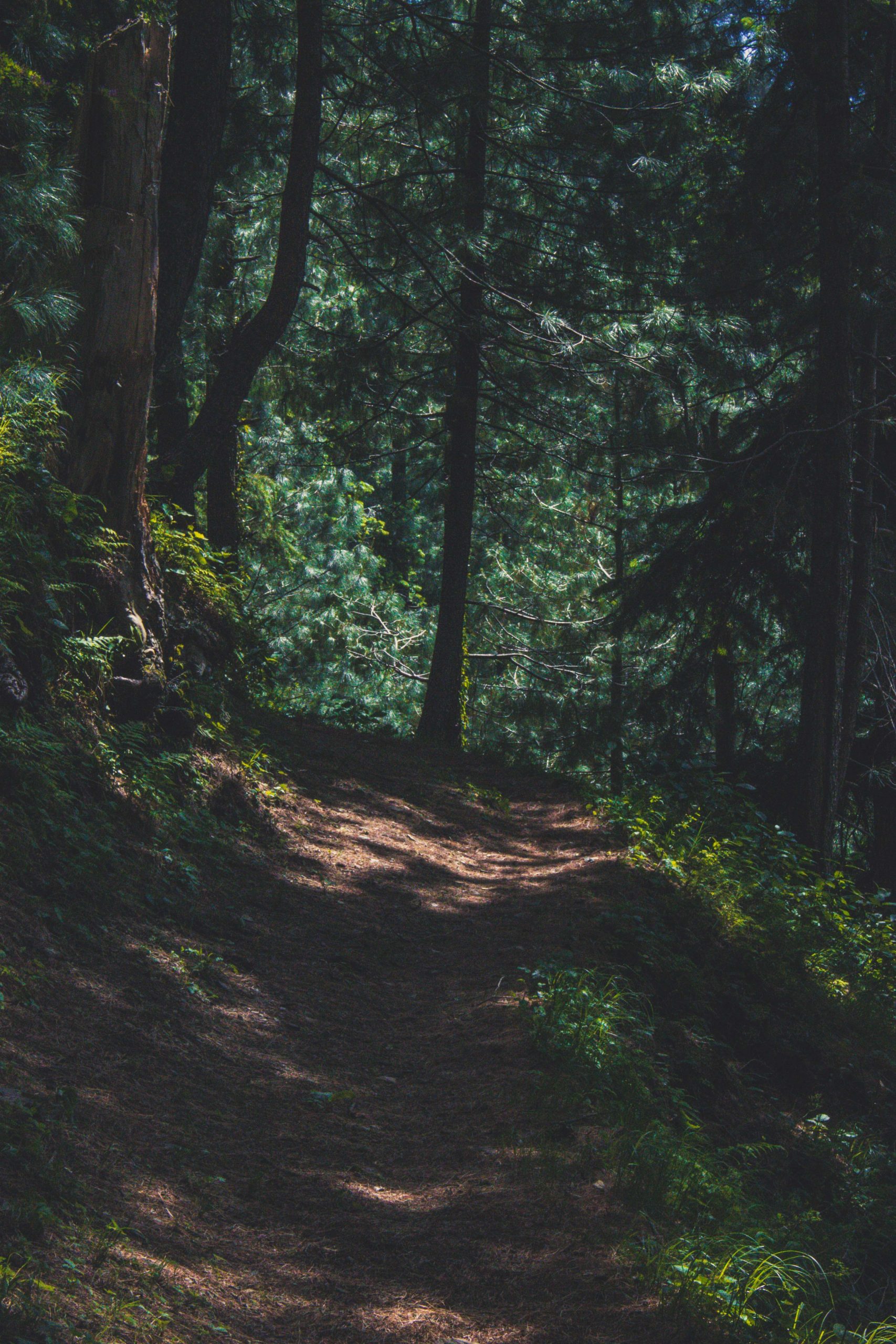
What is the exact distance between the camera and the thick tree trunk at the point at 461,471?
12195 mm

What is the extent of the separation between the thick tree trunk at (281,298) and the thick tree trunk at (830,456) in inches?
172

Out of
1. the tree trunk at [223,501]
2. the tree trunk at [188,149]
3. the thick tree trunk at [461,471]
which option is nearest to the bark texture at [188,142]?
the tree trunk at [188,149]

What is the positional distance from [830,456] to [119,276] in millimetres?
6036

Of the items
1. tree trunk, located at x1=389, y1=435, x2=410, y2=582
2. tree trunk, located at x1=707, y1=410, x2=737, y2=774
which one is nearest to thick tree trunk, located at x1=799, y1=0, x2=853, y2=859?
tree trunk, located at x1=707, y1=410, x2=737, y2=774

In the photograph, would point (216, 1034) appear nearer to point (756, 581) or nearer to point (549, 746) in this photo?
point (756, 581)

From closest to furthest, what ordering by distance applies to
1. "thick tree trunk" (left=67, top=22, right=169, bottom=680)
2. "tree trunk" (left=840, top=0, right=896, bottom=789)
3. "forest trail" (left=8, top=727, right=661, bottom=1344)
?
"forest trail" (left=8, top=727, right=661, bottom=1344) < "thick tree trunk" (left=67, top=22, right=169, bottom=680) < "tree trunk" (left=840, top=0, right=896, bottom=789)

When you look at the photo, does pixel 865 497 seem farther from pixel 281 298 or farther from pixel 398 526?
pixel 398 526

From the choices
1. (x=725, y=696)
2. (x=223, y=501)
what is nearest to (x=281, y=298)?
(x=223, y=501)

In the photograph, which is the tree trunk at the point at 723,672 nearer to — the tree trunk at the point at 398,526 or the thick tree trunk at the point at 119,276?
the thick tree trunk at the point at 119,276

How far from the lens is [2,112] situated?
530 centimetres

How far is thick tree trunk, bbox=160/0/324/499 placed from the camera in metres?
8.70

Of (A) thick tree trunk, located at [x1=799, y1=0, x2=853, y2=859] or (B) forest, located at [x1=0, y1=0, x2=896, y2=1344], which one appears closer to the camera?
(B) forest, located at [x1=0, y1=0, x2=896, y2=1344]

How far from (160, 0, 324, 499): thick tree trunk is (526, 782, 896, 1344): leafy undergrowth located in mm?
4457

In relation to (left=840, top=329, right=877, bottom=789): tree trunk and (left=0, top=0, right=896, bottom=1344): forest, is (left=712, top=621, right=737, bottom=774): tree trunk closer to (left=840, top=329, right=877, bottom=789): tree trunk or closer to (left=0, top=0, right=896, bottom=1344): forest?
(left=0, top=0, right=896, bottom=1344): forest
